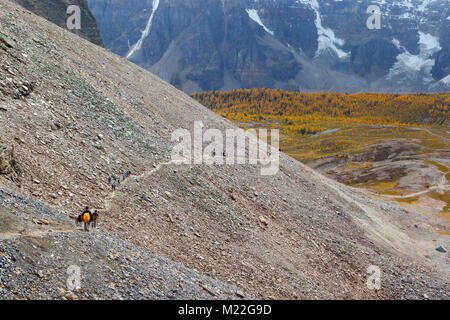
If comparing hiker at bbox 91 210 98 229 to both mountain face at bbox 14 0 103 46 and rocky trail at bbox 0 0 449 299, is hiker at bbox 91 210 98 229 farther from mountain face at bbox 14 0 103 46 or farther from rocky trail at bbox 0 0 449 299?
mountain face at bbox 14 0 103 46

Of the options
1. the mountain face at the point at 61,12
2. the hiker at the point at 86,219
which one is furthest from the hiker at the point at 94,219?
the mountain face at the point at 61,12

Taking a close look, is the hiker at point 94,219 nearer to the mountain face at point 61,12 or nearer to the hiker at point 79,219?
the hiker at point 79,219

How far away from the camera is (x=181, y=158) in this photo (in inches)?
1560

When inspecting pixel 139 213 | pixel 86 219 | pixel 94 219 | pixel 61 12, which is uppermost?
pixel 61 12

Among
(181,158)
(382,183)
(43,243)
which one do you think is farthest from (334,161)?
(43,243)

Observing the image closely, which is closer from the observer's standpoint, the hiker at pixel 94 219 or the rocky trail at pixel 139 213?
the rocky trail at pixel 139 213

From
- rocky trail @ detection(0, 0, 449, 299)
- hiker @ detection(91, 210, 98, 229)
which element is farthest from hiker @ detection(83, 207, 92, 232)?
hiker @ detection(91, 210, 98, 229)

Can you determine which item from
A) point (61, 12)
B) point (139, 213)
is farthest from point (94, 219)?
point (61, 12)

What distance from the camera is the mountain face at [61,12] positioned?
87125mm

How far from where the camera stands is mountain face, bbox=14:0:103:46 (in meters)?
87.1

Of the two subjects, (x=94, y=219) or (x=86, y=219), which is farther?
(x=94, y=219)

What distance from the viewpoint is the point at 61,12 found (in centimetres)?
9238

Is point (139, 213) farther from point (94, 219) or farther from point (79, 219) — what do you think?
point (79, 219)

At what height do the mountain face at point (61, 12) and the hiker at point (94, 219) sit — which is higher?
the mountain face at point (61, 12)
